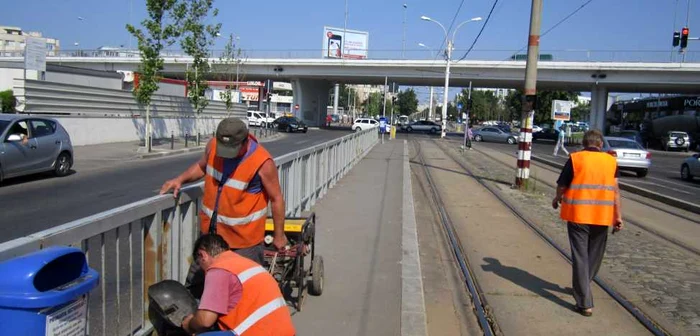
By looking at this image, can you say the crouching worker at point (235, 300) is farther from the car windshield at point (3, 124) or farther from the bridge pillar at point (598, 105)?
Result: the bridge pillar at point (598, 105)

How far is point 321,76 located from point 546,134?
79.7ft

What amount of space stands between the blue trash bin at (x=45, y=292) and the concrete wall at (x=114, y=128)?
22.1m

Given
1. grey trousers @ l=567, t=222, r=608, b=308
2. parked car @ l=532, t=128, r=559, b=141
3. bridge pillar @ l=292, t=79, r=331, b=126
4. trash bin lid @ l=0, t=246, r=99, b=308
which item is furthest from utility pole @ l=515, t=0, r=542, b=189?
bridge pillar @ l=292, t=79, r=331, b=126

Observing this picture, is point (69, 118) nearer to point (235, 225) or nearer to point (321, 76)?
point (235, 225)

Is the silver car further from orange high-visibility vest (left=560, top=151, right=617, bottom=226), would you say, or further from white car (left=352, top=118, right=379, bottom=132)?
white car (left=352, top=118, right=379, bottom=132)

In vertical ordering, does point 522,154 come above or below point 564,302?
above

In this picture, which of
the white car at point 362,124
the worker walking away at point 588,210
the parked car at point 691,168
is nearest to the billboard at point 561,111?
the parked car at point 691,168

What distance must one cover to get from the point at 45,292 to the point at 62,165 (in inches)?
557

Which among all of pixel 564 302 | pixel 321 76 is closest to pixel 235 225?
pixel 564 302

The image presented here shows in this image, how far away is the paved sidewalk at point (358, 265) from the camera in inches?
197

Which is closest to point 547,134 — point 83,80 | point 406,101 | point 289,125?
point 289,125

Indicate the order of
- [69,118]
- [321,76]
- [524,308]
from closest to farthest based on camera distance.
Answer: [524,308], [69,118], [321,76]

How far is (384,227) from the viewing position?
9.11 meters

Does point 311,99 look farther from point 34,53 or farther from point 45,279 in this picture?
point 45,279
